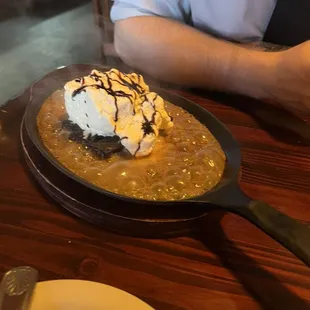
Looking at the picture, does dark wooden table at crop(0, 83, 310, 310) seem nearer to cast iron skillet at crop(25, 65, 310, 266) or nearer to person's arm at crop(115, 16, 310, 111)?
cast iron skillet at crop(25, 65, 310, 266)

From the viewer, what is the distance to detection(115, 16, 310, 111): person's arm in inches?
41.7

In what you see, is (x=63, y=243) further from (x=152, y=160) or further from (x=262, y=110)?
(x=262, y=110)

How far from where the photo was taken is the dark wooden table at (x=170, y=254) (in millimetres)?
625

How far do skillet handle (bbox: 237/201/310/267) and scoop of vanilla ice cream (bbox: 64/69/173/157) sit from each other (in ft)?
0.69

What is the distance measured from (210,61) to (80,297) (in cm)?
72

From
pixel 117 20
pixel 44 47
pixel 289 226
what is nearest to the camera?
pixel 289 226

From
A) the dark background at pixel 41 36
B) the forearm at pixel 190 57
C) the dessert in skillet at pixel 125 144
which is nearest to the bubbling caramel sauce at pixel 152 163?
the dessert in skillet at pixel 125 144

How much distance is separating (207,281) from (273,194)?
227mm

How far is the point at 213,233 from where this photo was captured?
2.35 feet

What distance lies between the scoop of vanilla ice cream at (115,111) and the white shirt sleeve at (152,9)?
0.48 m

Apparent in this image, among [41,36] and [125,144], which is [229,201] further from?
[41,36]

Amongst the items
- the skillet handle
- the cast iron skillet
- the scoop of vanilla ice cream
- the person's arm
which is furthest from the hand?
the skillet handle

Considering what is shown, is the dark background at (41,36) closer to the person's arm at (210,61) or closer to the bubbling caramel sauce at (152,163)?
the person's arm at (210,61)

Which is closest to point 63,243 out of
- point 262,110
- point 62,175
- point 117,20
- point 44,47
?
point 62,175
